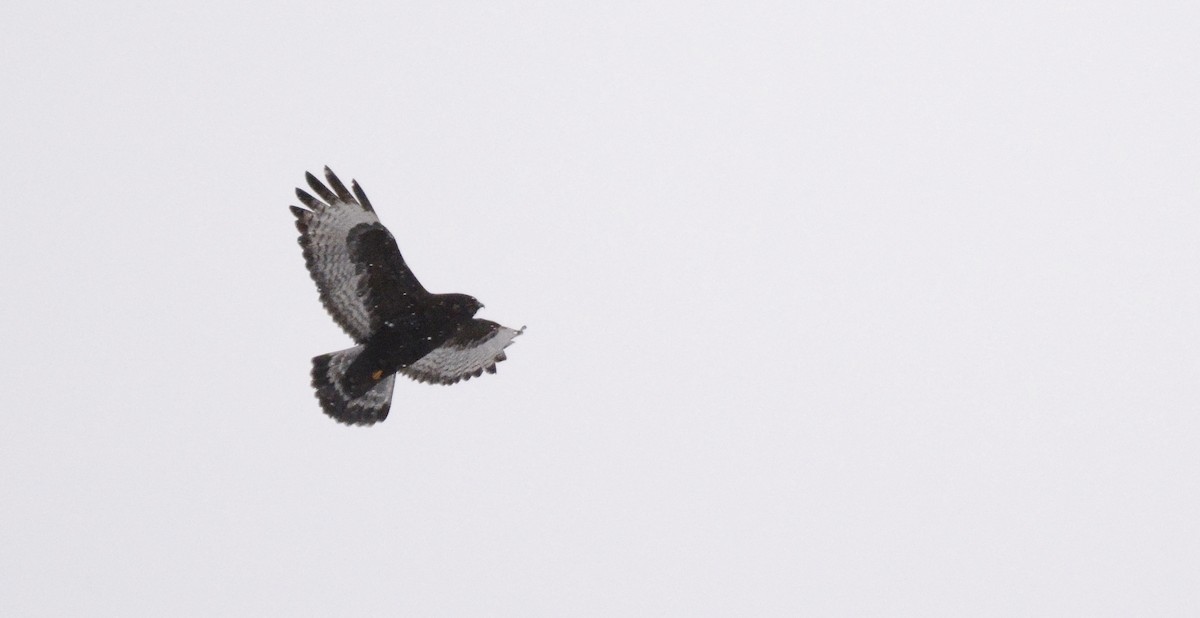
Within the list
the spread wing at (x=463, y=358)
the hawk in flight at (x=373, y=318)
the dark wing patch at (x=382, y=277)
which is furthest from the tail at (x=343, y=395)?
the dark wing patch at (x=382, y=277)

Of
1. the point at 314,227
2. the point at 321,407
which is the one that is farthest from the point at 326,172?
the point at 321,407

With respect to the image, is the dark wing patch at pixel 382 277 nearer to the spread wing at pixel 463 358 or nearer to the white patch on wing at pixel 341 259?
the white patch on wing at pixel 341 259

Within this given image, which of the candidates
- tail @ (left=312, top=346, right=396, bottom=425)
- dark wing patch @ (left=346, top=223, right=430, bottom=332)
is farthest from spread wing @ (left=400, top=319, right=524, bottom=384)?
dark wing patch @ (left=346, top=223, right=430, bottom=332)

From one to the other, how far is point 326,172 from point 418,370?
7.99 ft

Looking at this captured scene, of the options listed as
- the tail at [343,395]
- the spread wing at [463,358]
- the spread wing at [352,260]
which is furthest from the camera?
the spread wing at [463,358]

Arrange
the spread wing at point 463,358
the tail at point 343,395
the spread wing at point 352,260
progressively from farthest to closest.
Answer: the spread wing at point 463,358 → the tail at point 343,395 → the spread wing at point 352,260

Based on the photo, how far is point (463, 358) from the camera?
1157 cm

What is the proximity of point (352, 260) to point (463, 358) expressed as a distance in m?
1.74

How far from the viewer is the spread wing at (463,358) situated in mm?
11414

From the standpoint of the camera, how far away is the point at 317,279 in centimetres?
1052

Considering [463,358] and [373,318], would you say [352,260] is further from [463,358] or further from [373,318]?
[463,358]

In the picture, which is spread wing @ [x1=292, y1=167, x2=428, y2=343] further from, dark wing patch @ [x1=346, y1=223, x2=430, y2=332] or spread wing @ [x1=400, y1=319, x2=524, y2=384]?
spread wing @ [x1=400, y1=319, x2=524, y2=384]

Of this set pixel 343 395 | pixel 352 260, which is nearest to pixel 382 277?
pixel 352 260

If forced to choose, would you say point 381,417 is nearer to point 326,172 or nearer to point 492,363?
point 492,363
